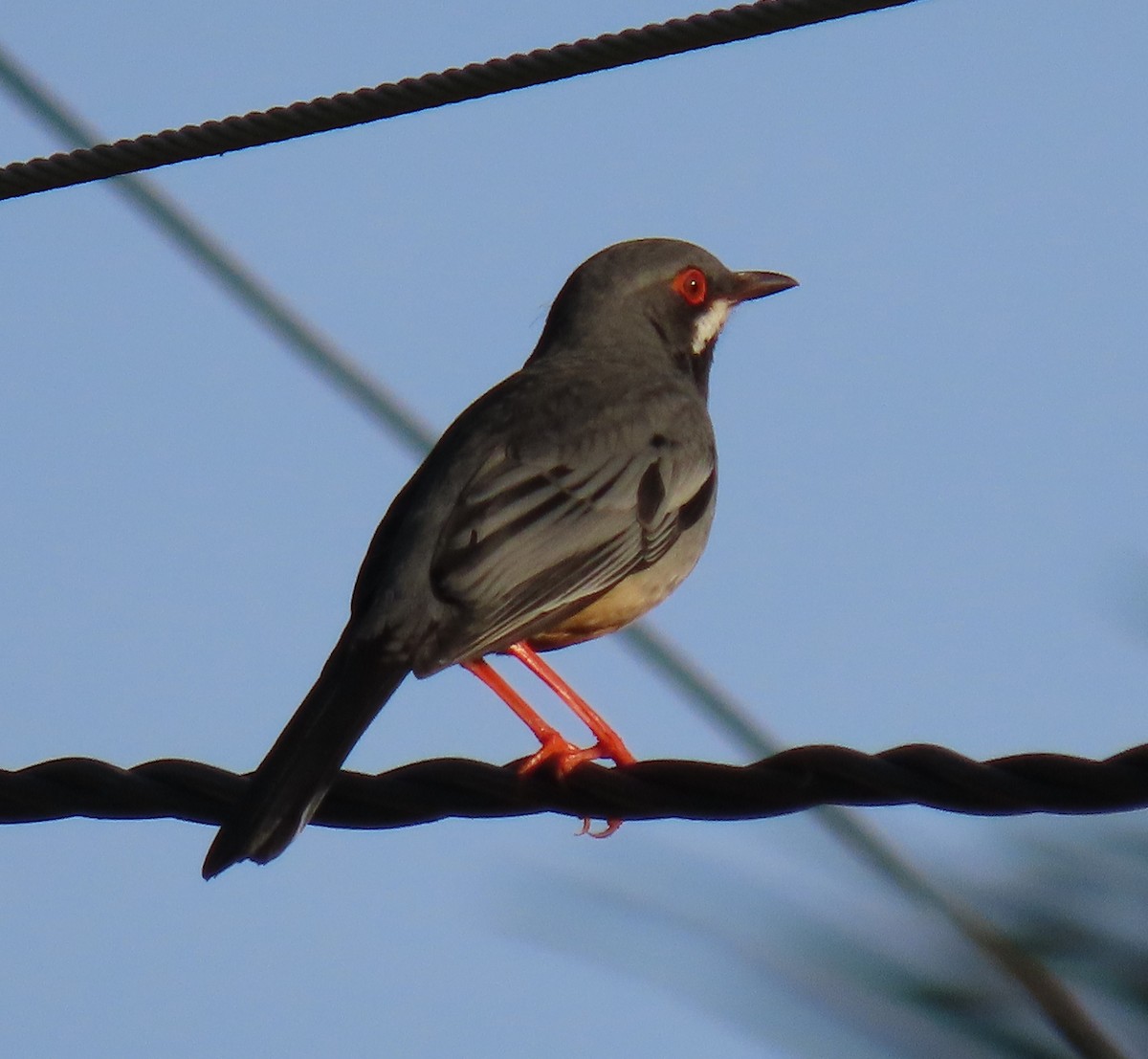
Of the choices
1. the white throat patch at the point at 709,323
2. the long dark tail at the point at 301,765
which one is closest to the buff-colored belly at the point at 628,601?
the long dark tail at the point at 301,765

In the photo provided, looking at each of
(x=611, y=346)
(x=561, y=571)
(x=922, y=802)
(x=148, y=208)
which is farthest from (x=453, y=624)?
(x=148, y=208)

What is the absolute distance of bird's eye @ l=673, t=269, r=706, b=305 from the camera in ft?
29.8

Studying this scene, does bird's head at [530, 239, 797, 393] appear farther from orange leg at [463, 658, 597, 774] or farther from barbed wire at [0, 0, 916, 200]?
barbed wire at [0, 0, 916, 200]

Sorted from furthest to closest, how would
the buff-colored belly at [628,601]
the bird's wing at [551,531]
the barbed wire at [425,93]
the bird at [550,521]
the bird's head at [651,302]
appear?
the bird's head at [651,302] < the buff-colored belly at [628,601] < the bird's wing at [551,531] < the bird at [550,521] < the barbed wire at [425,93]

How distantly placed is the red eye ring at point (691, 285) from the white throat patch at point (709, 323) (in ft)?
0.26

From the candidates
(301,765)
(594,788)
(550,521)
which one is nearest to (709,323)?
(550,521)

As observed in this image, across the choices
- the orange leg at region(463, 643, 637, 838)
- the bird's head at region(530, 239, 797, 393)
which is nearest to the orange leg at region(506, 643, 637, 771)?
the orange leg at region(463, 643, 637, 838)

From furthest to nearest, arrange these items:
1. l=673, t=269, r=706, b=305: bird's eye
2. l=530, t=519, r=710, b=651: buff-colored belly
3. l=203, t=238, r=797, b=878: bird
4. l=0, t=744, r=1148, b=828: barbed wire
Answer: l=673, t=269, r=706, b=305: bird's eye
l=530, t=519, r=710, b=651: buff-colored belly
l=203, t=238, r=797, b=878: bird
l=0, t=744, r=1148, b=828: barbed wire

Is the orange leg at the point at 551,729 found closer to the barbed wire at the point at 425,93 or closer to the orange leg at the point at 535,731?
the orange leg at the point at 535,731

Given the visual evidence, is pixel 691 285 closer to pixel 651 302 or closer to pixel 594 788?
pixel 651 302

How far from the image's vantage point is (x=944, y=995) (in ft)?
9.11

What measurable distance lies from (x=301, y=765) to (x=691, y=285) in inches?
188

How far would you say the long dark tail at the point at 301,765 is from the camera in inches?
189

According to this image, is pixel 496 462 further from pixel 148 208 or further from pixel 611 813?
pixel 148 208
